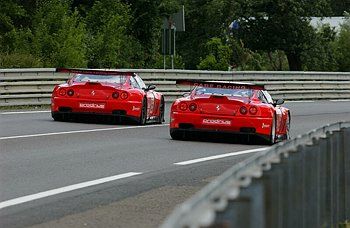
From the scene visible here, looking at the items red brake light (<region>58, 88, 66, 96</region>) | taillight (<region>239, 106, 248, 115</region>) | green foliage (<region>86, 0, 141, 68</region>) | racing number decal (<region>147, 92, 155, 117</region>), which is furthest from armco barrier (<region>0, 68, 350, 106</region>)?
taillight (<region>239, 106, 248, 115</region>)

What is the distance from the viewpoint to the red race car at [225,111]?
769 inches

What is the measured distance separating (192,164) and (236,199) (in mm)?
11099

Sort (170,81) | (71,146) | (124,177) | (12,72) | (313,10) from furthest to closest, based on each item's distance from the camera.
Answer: (313,10) < (170,81) < (12,72) < (71,146) < (124,177)

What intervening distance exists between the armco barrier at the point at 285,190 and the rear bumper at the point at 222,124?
895 cm

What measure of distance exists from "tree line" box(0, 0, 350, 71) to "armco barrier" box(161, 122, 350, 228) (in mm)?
25545

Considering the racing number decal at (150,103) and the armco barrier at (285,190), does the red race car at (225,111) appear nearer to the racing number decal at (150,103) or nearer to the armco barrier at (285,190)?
the racing number decal at (150,103)

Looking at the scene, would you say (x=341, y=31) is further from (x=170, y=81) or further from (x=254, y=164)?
(x=254, y=164)

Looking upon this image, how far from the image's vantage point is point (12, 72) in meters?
29.0

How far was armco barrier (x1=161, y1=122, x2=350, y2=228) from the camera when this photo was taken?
4.48 meters

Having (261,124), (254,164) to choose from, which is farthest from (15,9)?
(254,164)

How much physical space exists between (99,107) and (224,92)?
411cm

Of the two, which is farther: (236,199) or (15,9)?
(15,9)

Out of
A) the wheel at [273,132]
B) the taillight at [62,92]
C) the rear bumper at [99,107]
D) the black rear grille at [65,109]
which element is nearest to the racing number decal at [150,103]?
the rear bumper at [99,107]

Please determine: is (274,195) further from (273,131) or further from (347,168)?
(273,131)
